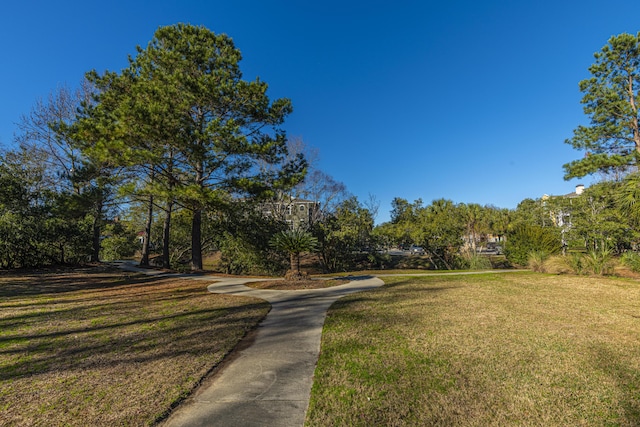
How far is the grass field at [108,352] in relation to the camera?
2.61m

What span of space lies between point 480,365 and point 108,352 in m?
5.00

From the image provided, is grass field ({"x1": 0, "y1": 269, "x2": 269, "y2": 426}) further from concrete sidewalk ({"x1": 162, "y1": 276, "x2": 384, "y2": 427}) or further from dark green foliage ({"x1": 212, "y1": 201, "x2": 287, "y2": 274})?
dark green foliage ({"x1": 212, "y1": 201, "x2": 287, "y2": 274})

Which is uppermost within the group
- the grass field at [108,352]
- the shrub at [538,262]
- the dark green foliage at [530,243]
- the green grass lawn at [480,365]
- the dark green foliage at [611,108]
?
the dark green foliage at [611,108]

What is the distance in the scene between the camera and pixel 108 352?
4.00 metres

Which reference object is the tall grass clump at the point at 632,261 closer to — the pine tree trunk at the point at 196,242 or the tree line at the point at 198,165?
the tree line at the point at 198,165

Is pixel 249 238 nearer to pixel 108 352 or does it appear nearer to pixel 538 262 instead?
pixel 108 352

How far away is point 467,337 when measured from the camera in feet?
14.5

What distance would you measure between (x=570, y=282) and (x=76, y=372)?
1300cm

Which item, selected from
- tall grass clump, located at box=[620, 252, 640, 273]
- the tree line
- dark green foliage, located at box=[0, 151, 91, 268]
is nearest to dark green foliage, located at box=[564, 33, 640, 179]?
the tree line

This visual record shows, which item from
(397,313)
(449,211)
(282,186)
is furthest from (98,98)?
(449,211)

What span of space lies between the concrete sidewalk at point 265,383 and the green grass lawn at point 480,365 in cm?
21

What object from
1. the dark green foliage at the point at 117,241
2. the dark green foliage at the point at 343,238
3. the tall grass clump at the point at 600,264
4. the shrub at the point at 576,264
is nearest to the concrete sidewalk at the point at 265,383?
the shrub at the point at 576,264

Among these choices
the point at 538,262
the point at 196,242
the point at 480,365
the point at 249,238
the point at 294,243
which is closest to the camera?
the point at 480,365

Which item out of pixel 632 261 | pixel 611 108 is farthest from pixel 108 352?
pixel 611 108
